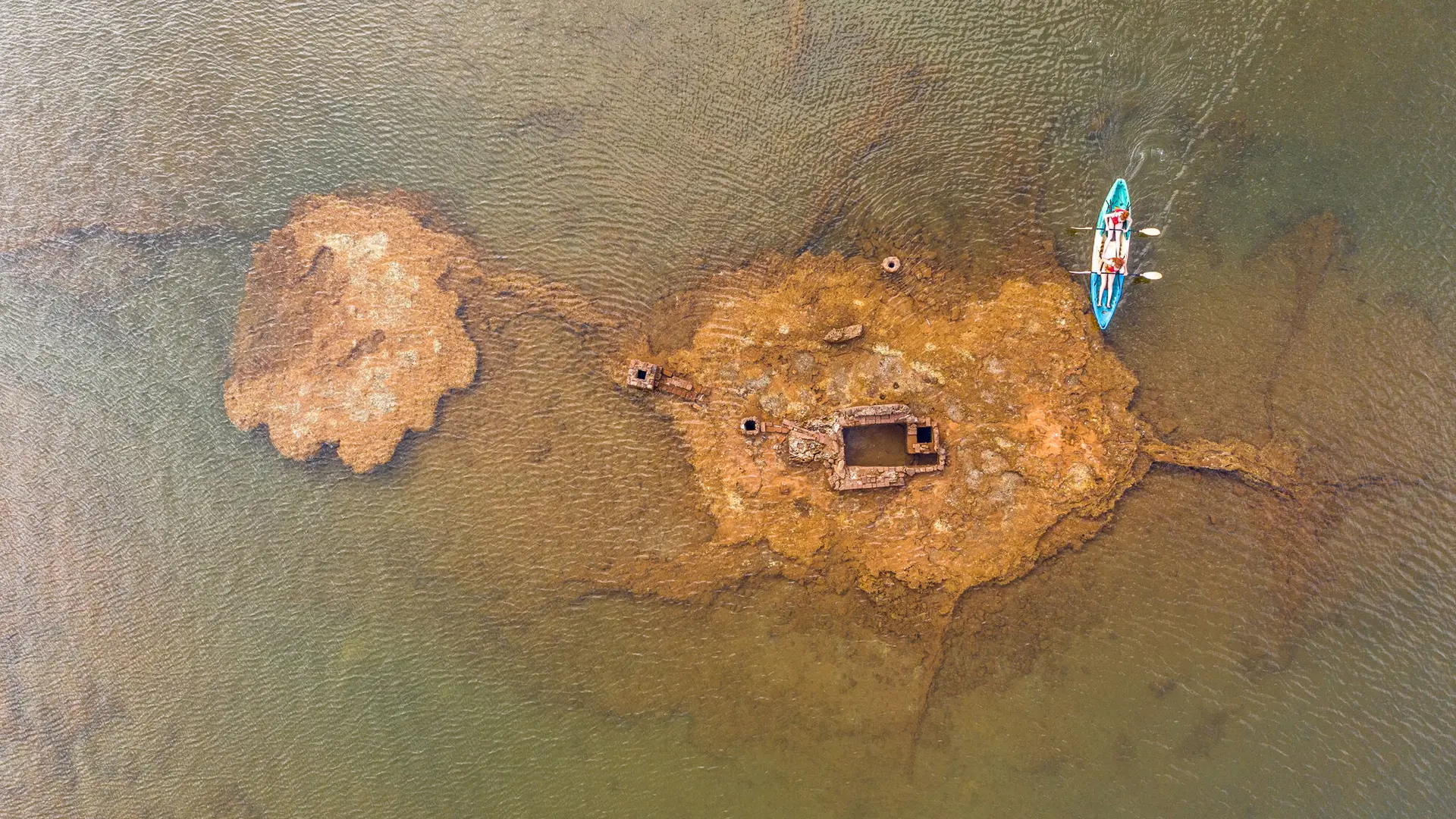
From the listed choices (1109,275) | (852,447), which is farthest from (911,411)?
(1109,275)

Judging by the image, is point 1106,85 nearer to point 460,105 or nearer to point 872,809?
point 460,105

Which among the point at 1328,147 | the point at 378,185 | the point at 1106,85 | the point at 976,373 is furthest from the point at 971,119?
the point at 378,185

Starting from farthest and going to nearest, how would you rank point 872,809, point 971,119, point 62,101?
point 62,101
point 971,119
point 872,809

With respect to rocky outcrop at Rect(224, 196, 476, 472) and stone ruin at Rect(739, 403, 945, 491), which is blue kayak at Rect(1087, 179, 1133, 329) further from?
rocky outcrop at Rect(224, 196, 476, 472)

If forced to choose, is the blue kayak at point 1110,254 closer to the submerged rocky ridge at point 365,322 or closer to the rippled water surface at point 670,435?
the rippled water surface at point 670,435

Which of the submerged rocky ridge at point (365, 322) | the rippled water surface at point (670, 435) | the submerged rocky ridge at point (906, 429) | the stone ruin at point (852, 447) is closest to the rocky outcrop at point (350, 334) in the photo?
the submerged rocky ridge at point (365, 322)

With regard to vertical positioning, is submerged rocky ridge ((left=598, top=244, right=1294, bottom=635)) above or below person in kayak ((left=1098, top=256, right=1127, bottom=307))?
below

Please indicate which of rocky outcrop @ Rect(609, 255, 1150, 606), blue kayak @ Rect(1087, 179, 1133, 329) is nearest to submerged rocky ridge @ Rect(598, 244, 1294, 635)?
rocky outcrop @ Rect(609, 255, 1150, 606)
